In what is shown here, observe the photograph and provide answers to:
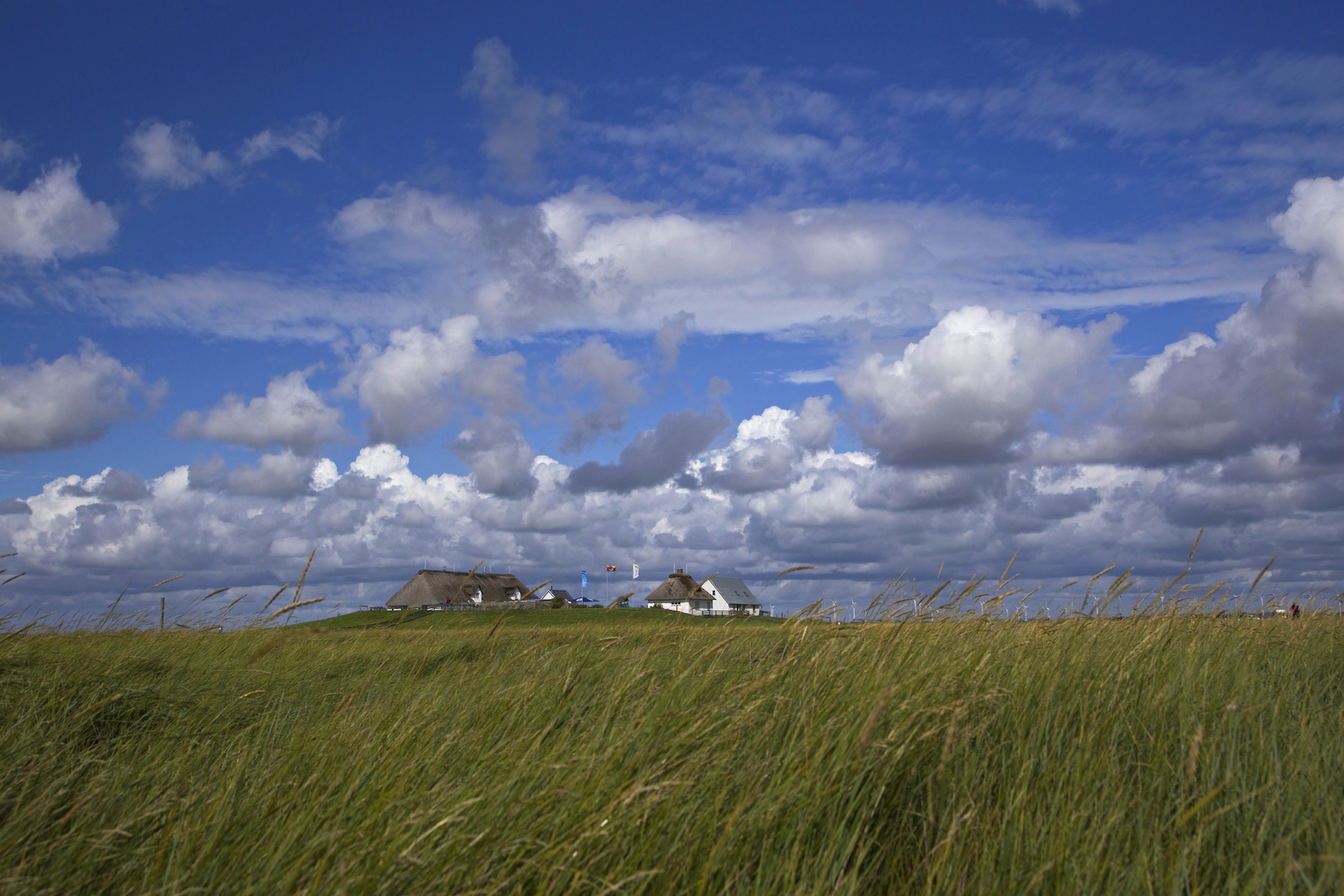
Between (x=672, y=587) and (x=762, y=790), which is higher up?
(x=762, y=790)

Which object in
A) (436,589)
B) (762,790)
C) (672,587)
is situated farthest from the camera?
(672,587)

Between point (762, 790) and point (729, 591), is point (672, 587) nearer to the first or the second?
point (729, 591)

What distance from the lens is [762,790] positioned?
2961mm

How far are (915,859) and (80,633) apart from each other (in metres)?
Result: 9.31

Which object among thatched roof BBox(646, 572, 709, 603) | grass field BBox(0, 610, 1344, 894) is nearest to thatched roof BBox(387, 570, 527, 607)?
thatched roof BBox(646, 572, 709, 603)

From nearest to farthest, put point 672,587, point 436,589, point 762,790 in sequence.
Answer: point 762,790 → point 436,589 → point 672,587

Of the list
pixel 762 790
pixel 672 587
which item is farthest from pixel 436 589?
pixel 762 790

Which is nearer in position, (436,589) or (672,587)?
(436,589)

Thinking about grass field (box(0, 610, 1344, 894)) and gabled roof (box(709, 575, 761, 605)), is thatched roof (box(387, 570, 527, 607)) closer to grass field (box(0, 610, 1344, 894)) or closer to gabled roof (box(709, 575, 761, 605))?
gabled roof (box(709, 575, 761, 605))

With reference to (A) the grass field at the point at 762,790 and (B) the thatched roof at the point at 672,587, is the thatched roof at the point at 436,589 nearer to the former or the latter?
(B) the thatched roof at the point at 672,587

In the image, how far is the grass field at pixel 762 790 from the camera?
98.8 inches

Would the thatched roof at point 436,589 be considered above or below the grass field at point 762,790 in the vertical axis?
below

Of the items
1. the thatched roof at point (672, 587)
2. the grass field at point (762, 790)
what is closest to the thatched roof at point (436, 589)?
the thatched roof at point (672, 587)

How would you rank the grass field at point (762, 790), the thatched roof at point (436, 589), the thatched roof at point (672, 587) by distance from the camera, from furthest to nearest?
the thatched roof at point (672, 587) < the thatched roof at point (436, 589) < the grass field at point (762, 790)
